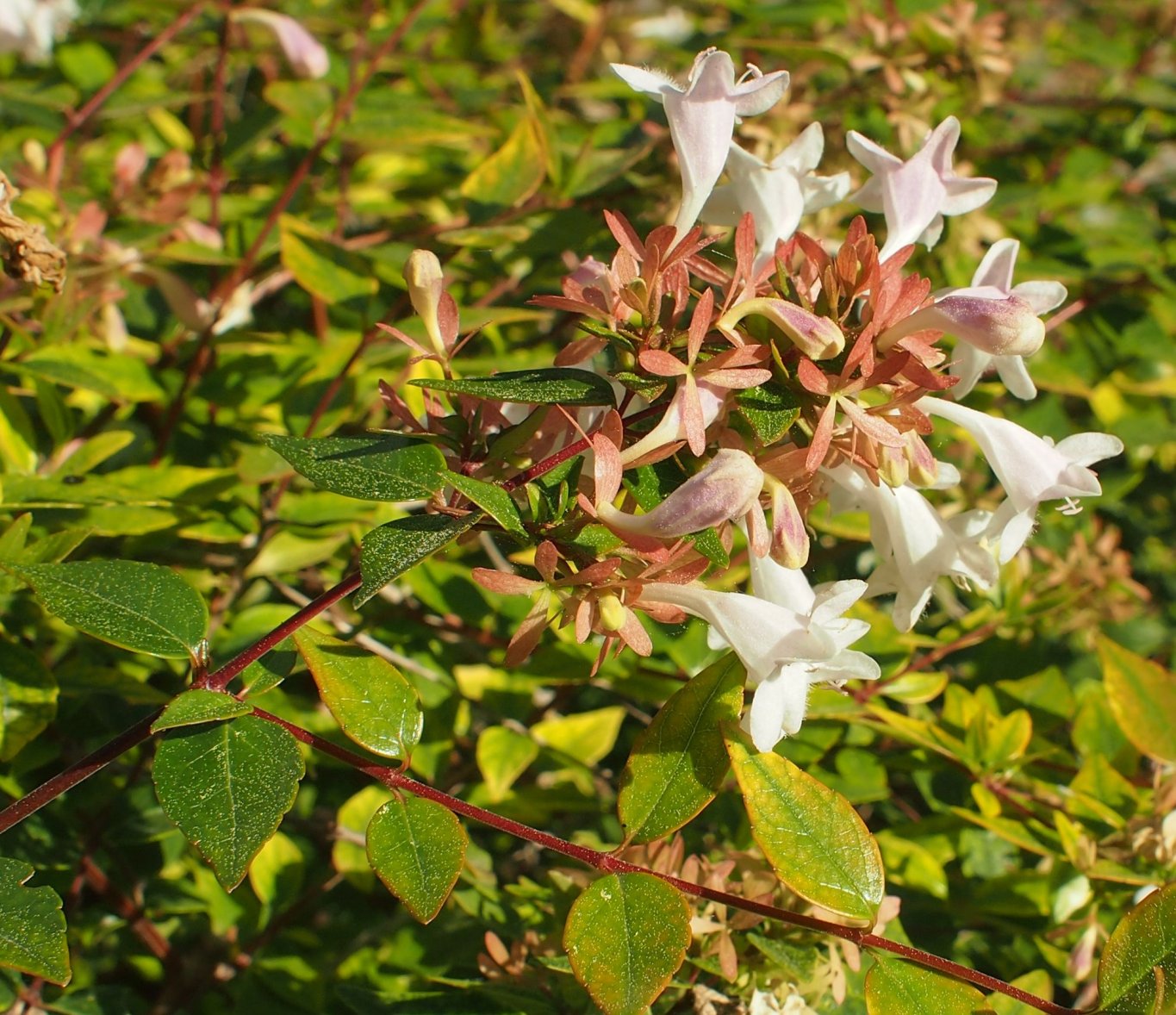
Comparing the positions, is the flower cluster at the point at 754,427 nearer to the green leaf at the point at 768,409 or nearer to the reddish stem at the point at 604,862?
the green leaf at the point at 768,409

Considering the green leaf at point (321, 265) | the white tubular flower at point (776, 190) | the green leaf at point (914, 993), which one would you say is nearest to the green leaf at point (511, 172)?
the green leaf at point (321, 265)

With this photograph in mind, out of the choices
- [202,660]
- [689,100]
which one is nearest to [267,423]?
[202,660]

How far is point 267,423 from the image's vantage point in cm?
136

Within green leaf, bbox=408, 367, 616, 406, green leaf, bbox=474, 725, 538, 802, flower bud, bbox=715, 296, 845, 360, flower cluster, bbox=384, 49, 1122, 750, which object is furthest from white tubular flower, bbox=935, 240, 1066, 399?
green leaf, bbox=474, 725, 538, 802

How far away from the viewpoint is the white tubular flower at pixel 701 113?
788mm

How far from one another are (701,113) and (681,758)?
1.58 ft

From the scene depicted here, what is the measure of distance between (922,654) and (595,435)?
3.09ft

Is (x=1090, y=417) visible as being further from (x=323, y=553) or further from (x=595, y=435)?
(x=595, y=435)

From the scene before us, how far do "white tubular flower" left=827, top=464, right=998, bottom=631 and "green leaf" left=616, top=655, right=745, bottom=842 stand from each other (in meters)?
0.15

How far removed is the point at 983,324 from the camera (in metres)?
0.72

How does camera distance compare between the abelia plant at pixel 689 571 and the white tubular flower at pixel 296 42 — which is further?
the white tubular flower at pixel 296 42

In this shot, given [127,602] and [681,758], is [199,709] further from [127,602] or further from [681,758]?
[681,758]

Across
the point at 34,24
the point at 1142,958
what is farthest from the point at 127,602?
the point at 34,24

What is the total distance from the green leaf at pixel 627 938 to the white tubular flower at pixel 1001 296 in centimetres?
44
